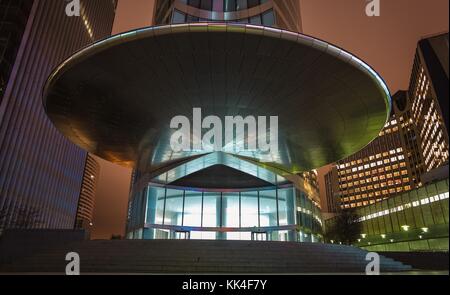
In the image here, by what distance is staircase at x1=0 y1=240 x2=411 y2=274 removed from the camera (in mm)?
12289

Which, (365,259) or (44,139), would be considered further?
(44,139)

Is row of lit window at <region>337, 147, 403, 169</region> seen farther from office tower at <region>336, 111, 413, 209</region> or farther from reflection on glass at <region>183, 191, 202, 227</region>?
reflection on glass at <region>183, 191, 202, 227</region>

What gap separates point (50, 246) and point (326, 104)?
1766cm

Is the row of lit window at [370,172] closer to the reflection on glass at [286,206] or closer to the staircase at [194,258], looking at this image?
the reflection on glass at [286,206]

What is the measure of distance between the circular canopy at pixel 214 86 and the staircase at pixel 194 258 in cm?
809

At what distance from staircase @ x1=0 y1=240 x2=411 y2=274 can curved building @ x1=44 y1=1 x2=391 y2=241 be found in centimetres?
818

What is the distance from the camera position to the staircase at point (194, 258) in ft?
40.3

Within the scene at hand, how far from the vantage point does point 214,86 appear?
17.5 metres

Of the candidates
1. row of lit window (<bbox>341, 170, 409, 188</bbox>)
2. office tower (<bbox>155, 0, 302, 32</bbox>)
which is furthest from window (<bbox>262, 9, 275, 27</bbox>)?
row of lit window (<bbox>341, 170, 409, 188</bbox>)

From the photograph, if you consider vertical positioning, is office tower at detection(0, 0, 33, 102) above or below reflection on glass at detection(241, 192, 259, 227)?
above

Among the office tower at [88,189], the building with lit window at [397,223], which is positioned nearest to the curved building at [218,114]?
the building with lit window at [397,223]

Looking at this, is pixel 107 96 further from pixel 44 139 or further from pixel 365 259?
pixel 44 139
